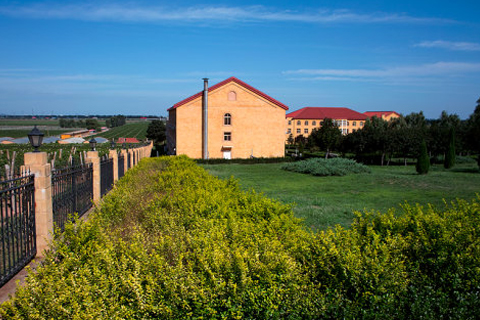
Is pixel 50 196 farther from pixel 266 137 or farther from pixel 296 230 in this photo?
pixel 266 137

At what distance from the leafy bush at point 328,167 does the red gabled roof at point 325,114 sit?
6023 centimetres

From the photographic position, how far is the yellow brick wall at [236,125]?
39562 millimetres

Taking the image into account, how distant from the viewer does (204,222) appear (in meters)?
4.60

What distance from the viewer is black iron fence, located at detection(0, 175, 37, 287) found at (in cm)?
487

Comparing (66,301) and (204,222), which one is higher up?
(204,222)

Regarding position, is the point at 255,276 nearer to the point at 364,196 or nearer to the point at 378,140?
the point at 364,196

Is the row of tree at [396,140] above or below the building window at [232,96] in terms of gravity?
below

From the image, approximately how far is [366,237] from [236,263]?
199 centimetres

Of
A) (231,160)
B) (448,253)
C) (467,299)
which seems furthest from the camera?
(231,160)

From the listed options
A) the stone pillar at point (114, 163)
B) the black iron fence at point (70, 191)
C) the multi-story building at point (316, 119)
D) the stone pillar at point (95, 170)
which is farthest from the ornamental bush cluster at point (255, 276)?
the multi-story building at point (316, 119)

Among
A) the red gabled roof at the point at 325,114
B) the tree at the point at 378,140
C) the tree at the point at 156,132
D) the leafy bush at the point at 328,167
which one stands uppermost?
the red gabled roof at the point at 325,114

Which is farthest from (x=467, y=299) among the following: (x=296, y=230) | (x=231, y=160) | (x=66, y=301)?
(x=231, y=160)

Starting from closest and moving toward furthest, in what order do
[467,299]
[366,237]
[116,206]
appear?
[467,299], [366,237], [116,206]

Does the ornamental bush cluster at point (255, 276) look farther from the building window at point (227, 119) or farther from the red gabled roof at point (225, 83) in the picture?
the building window at point (227, 119)
